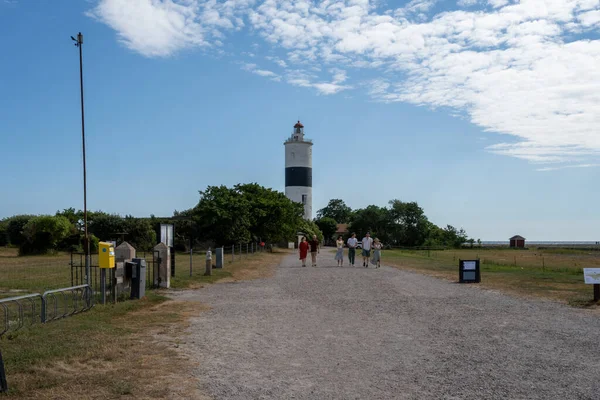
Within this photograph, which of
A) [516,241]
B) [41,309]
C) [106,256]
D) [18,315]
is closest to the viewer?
[41,309]

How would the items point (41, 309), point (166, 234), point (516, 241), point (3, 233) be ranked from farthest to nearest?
point (516, 241) → point (3, 233) → point (166, 234) → point (41, 309)

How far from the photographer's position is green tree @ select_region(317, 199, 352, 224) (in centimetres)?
13312

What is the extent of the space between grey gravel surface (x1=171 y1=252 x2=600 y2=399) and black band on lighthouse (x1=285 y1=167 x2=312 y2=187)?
192 ft

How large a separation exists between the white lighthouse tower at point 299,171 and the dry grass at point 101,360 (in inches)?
2456

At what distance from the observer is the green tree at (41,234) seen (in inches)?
1747

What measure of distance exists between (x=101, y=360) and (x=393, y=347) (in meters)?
4.50

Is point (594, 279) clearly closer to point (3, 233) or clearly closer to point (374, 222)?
point (3, 233)

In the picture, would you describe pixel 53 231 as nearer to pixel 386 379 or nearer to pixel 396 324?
pixel 396 324

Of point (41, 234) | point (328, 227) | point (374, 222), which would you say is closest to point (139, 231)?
point (41, 234)

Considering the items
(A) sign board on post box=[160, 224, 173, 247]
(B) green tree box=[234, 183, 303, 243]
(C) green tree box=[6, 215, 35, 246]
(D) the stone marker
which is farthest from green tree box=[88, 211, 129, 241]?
(D) the stone marker

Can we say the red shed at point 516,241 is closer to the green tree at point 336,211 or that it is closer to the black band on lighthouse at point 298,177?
the green tree at point 336,211

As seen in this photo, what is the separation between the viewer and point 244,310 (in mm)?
13461

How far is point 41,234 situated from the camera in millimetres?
44562

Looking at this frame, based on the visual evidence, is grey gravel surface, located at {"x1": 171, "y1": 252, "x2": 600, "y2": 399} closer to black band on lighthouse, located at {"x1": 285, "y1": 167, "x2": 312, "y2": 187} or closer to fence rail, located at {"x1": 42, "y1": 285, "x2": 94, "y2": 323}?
fence rail, located at {"x1": 42, "y1": 285, "x2": 94, "y2": 323}
